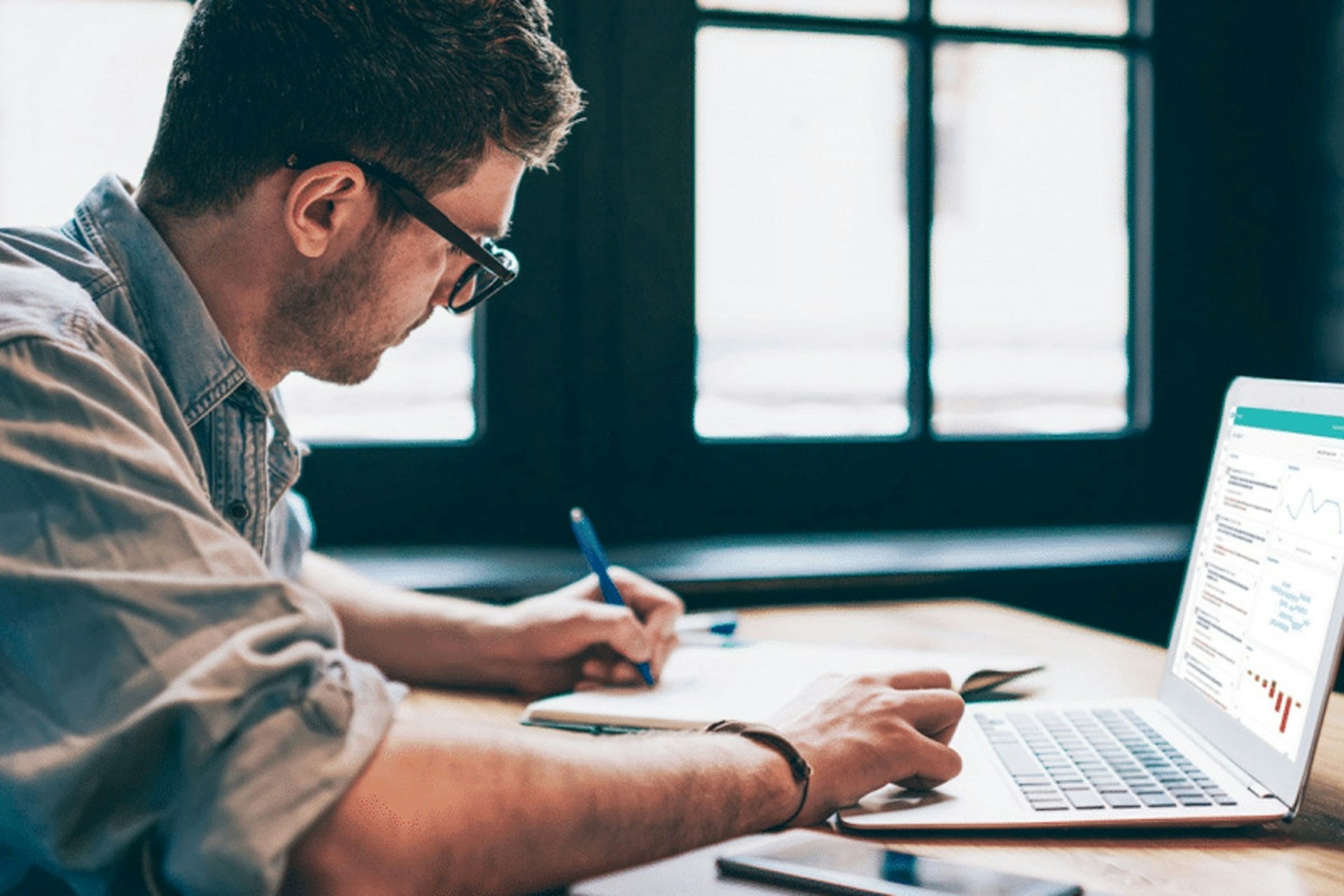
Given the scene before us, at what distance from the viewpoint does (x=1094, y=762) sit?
0.89m

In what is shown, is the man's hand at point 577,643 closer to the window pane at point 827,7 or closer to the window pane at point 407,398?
the window pane at point 407,398

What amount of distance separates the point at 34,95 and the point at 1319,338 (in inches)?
101

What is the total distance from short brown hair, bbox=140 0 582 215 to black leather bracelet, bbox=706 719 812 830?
54 cm

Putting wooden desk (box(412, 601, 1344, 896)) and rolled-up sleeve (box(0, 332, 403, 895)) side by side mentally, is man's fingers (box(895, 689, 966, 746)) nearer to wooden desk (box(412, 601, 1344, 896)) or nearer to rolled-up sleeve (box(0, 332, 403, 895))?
wooden desk (box(412, 601, 1344, 896))

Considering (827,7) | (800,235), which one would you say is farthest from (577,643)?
(827,7)

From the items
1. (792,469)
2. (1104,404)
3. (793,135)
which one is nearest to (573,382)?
(792,469)

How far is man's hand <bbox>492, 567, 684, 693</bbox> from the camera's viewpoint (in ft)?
3.95

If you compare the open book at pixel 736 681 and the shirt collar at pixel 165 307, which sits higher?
the shirt collar at pixel 165 307

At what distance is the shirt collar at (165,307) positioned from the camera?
954 millimetres

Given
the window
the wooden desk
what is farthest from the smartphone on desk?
the window

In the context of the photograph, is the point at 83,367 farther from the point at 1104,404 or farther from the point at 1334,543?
the point at 1104,404

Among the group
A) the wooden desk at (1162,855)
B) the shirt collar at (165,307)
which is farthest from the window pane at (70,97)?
the wooden desk at (1162,855)

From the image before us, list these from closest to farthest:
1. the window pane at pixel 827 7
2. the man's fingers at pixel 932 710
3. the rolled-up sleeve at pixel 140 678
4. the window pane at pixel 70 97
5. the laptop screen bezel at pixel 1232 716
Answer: the rolled-up sleeve at pixel 140 678 < the laptop screen bezel at pixel 1232 716 < the man's fingers at pixel 932 710 < the window pane at pixel 70 97 < the window pane at pixel 827 7

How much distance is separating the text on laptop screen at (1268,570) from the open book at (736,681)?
23 cm
